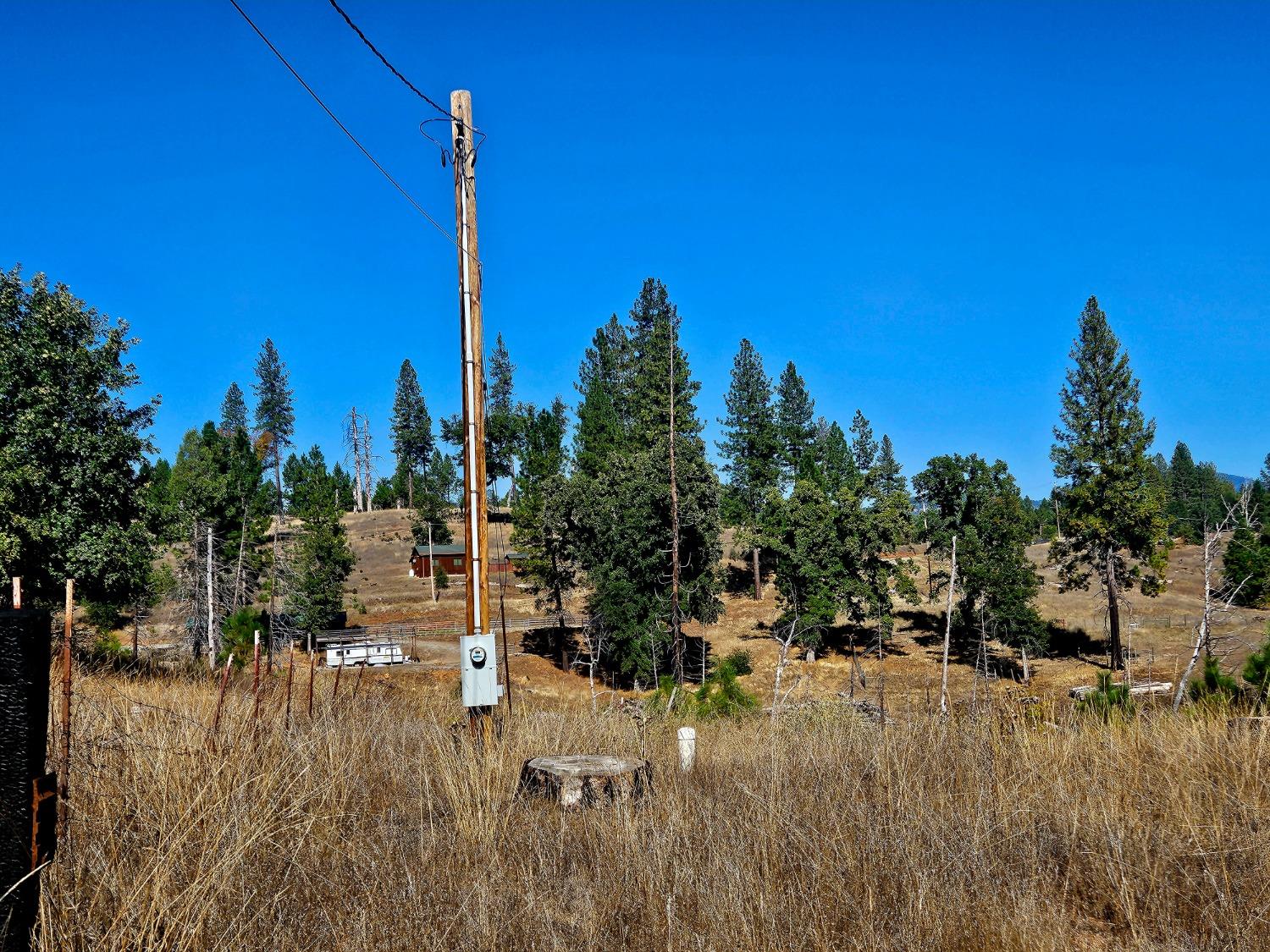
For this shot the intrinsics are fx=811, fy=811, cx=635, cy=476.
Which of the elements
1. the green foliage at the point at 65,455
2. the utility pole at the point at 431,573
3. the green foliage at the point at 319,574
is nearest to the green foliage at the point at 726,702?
the green foliage at the point at 65,455

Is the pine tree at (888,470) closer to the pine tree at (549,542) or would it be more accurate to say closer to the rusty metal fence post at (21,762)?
the pine tree at (549,542)

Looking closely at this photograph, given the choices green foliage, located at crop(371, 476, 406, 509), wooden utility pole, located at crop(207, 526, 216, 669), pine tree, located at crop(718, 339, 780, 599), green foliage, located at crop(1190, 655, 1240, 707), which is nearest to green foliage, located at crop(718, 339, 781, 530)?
pine tree, located at crop(718, 339, 780, 599)

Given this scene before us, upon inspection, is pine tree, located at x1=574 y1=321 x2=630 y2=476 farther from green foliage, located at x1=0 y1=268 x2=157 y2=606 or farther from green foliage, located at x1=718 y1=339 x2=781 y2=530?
green foliage, located at x1=0 y1=268 x2=157 y2=606

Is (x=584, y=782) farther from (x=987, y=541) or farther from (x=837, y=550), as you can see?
(x=987, y=541)

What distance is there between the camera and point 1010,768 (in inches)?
214

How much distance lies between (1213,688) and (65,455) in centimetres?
2195

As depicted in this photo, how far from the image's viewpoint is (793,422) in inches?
2051

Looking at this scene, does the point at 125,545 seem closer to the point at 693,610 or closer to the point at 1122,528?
the point at 693,610

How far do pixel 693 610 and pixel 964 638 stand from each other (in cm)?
1679

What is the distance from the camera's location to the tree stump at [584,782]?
5430 mm

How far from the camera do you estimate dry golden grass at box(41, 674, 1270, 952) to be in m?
3.21

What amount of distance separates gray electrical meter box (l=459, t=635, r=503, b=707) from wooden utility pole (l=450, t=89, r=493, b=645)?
301 mm

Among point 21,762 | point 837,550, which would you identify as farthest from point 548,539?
point 21,762

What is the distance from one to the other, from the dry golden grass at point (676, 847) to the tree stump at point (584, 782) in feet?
0.50
